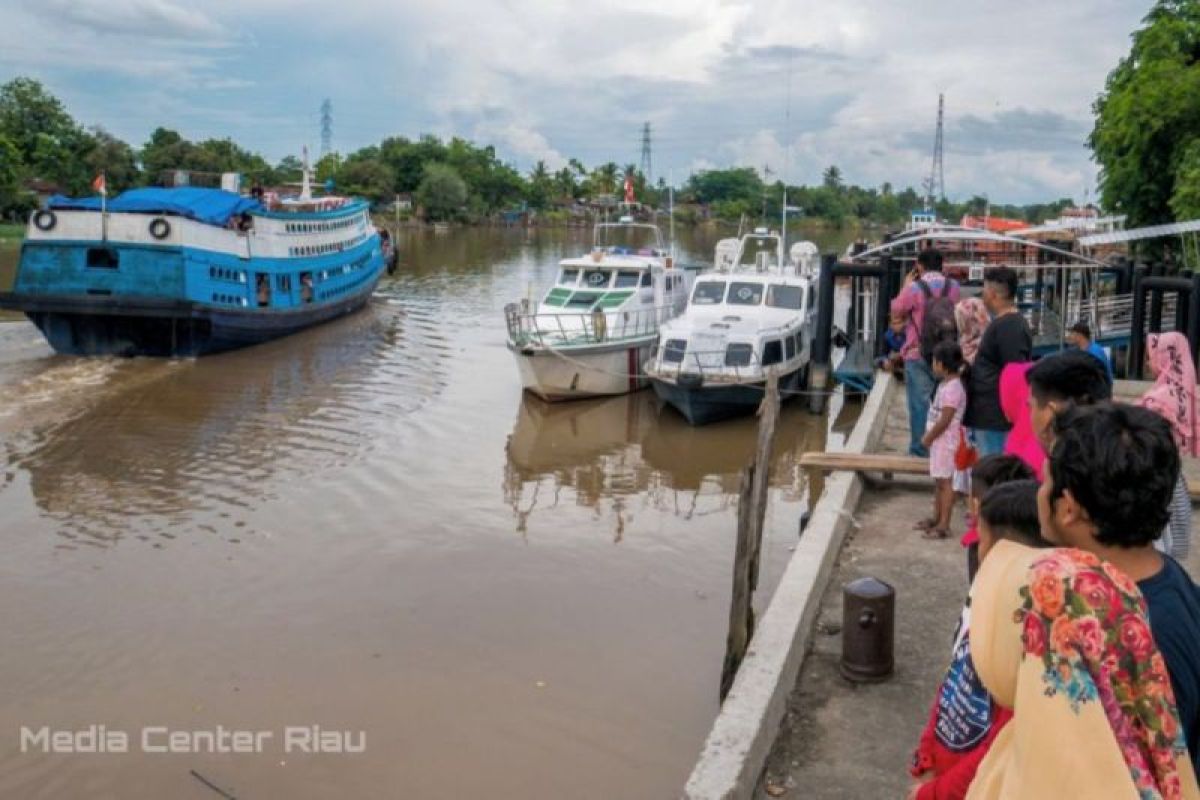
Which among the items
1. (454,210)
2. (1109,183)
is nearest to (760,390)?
(1109,183)

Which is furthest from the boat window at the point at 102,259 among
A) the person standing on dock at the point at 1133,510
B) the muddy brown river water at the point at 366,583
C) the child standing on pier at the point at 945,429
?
the person standing on dock at the point at 1133,510

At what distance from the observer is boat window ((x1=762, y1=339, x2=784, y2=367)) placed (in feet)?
57.4

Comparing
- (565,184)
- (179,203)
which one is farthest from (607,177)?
(179,203)

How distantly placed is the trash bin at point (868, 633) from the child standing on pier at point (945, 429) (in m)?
2.09

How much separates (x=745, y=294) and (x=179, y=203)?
12407 millimetres

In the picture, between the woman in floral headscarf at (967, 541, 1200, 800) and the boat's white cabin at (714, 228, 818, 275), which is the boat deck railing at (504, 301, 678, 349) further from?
the woman in floral headscarf at (967, 541, 1200, 800)

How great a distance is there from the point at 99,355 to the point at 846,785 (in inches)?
824

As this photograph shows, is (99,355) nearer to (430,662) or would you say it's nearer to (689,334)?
(689,334)

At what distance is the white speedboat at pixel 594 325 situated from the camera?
18781 millimetres

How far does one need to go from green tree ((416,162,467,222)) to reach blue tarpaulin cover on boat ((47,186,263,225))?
212ft

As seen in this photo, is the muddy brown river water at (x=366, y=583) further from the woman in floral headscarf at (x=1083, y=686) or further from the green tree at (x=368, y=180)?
the green tree at (x=368, y=180)

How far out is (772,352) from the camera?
17719 mm

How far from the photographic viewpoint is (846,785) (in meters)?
4.69

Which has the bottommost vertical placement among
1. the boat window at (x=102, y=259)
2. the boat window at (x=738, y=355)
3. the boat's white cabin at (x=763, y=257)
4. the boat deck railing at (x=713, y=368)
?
the boat deck railing at (x=713, y=368)
